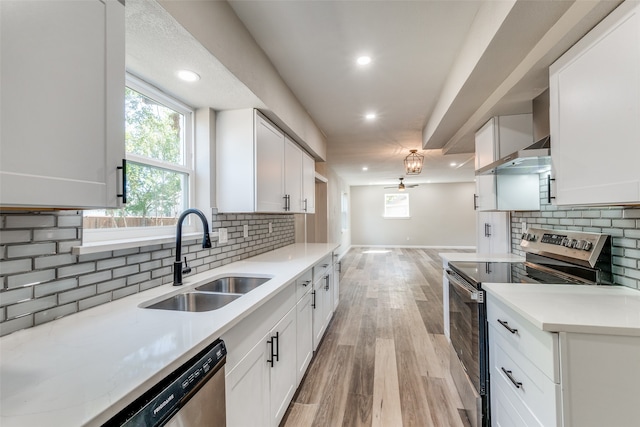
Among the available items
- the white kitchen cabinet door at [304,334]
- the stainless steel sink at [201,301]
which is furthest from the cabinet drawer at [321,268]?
the stainless steel sink at [201,301]

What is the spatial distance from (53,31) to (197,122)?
53.9 inches

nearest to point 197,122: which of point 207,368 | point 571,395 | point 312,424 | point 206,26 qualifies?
point 206,26

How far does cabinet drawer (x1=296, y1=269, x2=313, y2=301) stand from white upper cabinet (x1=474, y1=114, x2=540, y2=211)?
177 cm

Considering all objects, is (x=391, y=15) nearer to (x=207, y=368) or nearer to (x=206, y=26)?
(x=206, y=26)

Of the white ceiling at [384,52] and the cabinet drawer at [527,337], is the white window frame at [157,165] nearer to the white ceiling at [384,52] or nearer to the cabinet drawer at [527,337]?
the white ceiling at [384,52]

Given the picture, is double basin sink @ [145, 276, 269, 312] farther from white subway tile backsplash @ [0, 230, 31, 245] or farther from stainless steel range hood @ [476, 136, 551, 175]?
stainless steel range hood @ [476, 136, 551, 175]

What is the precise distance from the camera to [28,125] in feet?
2.34

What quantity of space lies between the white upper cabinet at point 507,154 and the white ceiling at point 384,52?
13cm

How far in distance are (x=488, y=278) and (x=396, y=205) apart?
9077 mm

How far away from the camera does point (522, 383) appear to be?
1.25 metres

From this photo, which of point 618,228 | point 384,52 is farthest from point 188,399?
point 384,52

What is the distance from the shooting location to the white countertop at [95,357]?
0.61 meters

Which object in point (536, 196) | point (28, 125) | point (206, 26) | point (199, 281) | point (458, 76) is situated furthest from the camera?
point (536, 196)

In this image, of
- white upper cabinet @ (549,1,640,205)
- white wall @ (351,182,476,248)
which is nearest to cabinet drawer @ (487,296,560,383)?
white upper cabinet @ (549,1,640,205)
